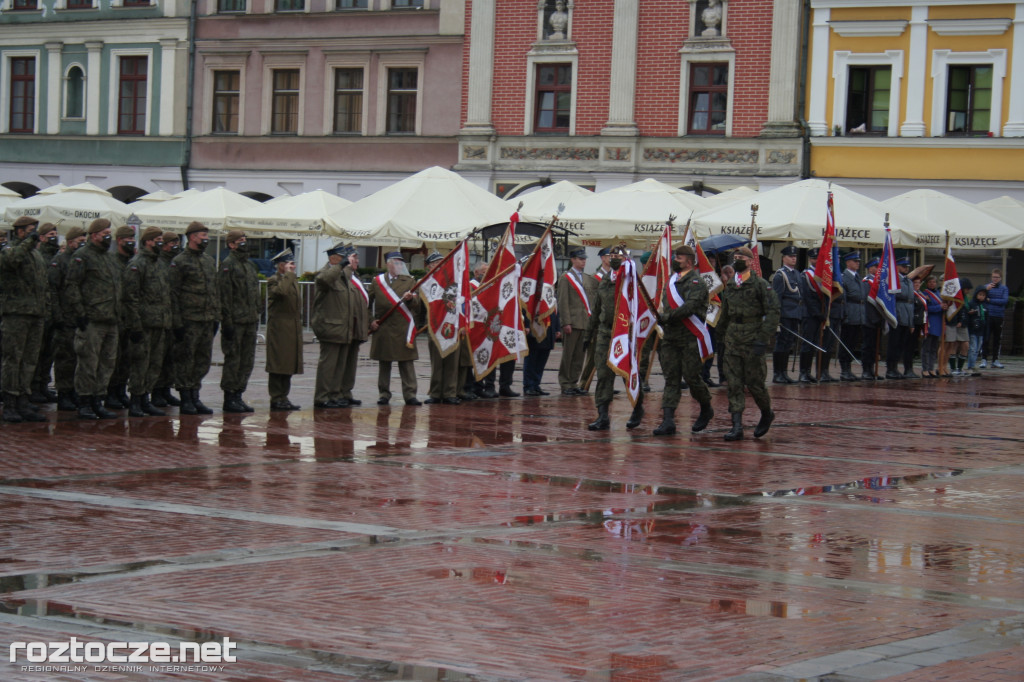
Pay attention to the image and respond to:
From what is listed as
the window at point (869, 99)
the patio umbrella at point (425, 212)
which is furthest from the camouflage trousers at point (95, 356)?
the window at point (869, 99)

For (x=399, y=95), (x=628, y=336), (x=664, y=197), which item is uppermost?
(x=399, y=95)

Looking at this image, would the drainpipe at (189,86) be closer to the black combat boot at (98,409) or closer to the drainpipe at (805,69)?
the drainpipe at (805,69)

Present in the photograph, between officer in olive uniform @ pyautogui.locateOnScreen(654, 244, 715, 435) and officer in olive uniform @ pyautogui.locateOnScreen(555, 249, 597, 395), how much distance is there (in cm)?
438

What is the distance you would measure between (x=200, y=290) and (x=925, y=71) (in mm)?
23389

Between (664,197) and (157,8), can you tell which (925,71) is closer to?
(664,197)

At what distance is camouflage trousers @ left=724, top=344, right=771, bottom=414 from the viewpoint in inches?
561

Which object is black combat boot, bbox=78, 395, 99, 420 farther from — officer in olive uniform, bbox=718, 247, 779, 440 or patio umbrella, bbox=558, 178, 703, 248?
patio umbrella, bbox=558, 178, 703, 248

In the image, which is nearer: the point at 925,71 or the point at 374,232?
the point at 374,232

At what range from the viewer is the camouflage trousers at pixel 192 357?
15188mm

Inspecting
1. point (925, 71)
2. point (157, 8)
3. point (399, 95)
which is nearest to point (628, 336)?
point (925, 71)

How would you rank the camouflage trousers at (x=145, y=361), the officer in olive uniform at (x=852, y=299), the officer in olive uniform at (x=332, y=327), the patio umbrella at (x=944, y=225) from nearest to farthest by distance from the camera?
the camouflage trousers at (x=145, y=361) → the officer in olive uniform at (x=332, y=327) → the officer in olive uniform at (x=852, y=299) → the patio umbrella at (x=944, y=225)

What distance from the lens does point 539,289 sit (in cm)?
1880

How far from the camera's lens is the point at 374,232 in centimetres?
2436

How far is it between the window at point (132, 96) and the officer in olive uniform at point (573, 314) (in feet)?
81.6
